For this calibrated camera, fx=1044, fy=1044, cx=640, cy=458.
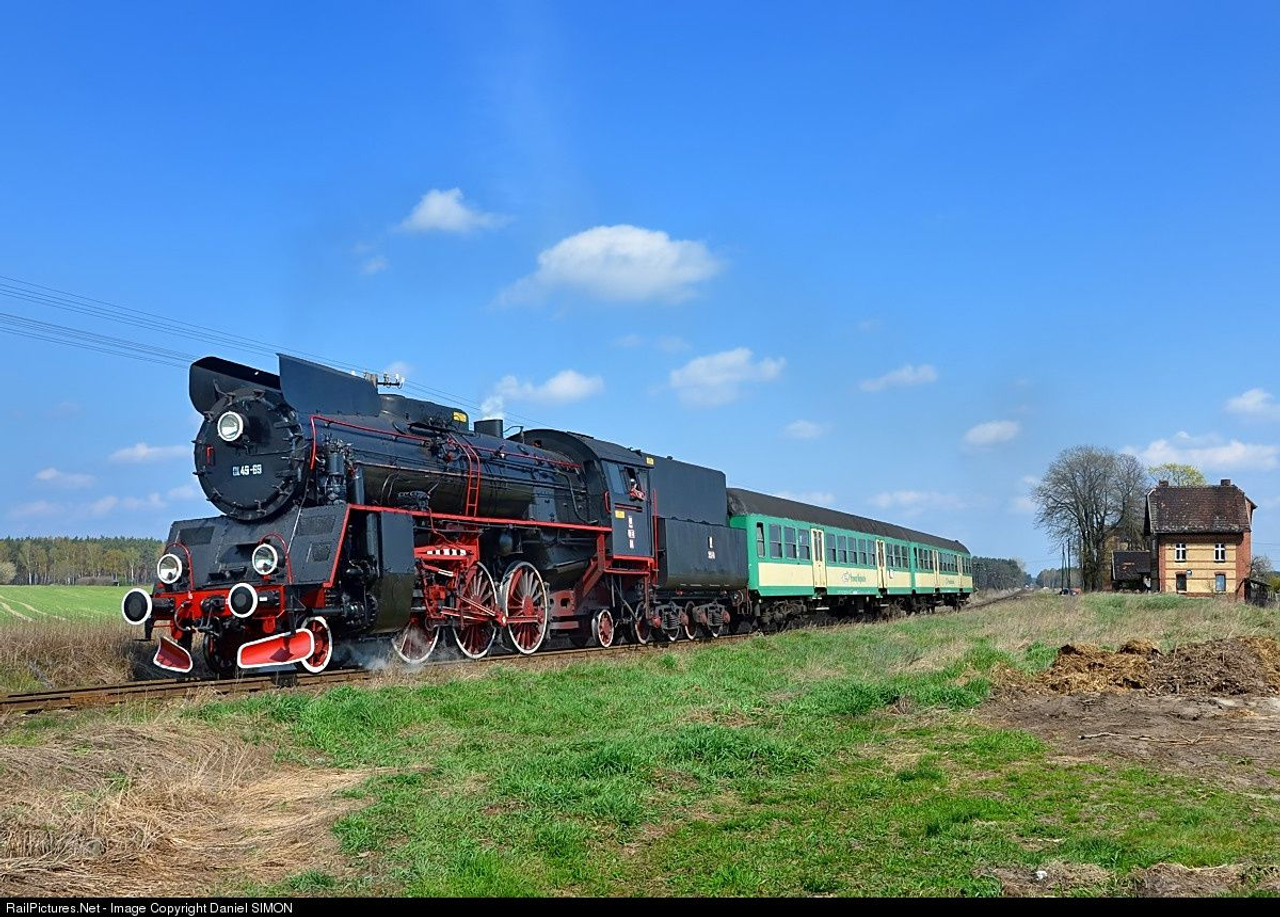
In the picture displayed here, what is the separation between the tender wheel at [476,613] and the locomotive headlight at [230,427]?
4076 millimetres

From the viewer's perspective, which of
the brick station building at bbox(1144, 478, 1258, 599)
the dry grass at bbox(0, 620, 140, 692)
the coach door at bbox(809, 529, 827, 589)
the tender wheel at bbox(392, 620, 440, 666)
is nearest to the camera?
the dry grass at bbox(0, 620, 140, 692)

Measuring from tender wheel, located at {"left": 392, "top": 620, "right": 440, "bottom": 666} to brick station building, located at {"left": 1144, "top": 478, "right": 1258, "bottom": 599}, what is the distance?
5761 centimetres

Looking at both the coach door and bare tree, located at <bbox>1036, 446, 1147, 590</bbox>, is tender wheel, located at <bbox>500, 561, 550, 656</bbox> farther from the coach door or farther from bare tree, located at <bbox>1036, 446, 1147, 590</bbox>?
bare tree, located at <bbox>1036, 446, 1147, 590</bbox>

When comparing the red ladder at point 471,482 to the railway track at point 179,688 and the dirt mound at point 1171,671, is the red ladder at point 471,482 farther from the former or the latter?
the dirt mound at point 1171,671

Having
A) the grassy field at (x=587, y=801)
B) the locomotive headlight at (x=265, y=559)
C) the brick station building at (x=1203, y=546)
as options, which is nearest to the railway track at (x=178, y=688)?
the grassy field at (x=587, y=801)

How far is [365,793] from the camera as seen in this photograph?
770cm

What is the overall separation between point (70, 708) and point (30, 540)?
464 ft

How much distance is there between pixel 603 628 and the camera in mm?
21109

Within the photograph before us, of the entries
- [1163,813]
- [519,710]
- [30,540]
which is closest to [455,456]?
[519,710]

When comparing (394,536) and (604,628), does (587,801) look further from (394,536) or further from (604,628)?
(604,628)

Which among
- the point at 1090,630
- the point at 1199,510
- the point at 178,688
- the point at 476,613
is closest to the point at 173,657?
the point at 178,688

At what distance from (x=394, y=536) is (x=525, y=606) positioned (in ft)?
13.5

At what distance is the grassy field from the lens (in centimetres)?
565

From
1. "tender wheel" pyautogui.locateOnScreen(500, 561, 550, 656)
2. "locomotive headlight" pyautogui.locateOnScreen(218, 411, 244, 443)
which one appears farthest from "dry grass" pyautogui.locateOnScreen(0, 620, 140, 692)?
"tender wheel" pyautogui.locateOnScreen(500, 561, 550, 656)
